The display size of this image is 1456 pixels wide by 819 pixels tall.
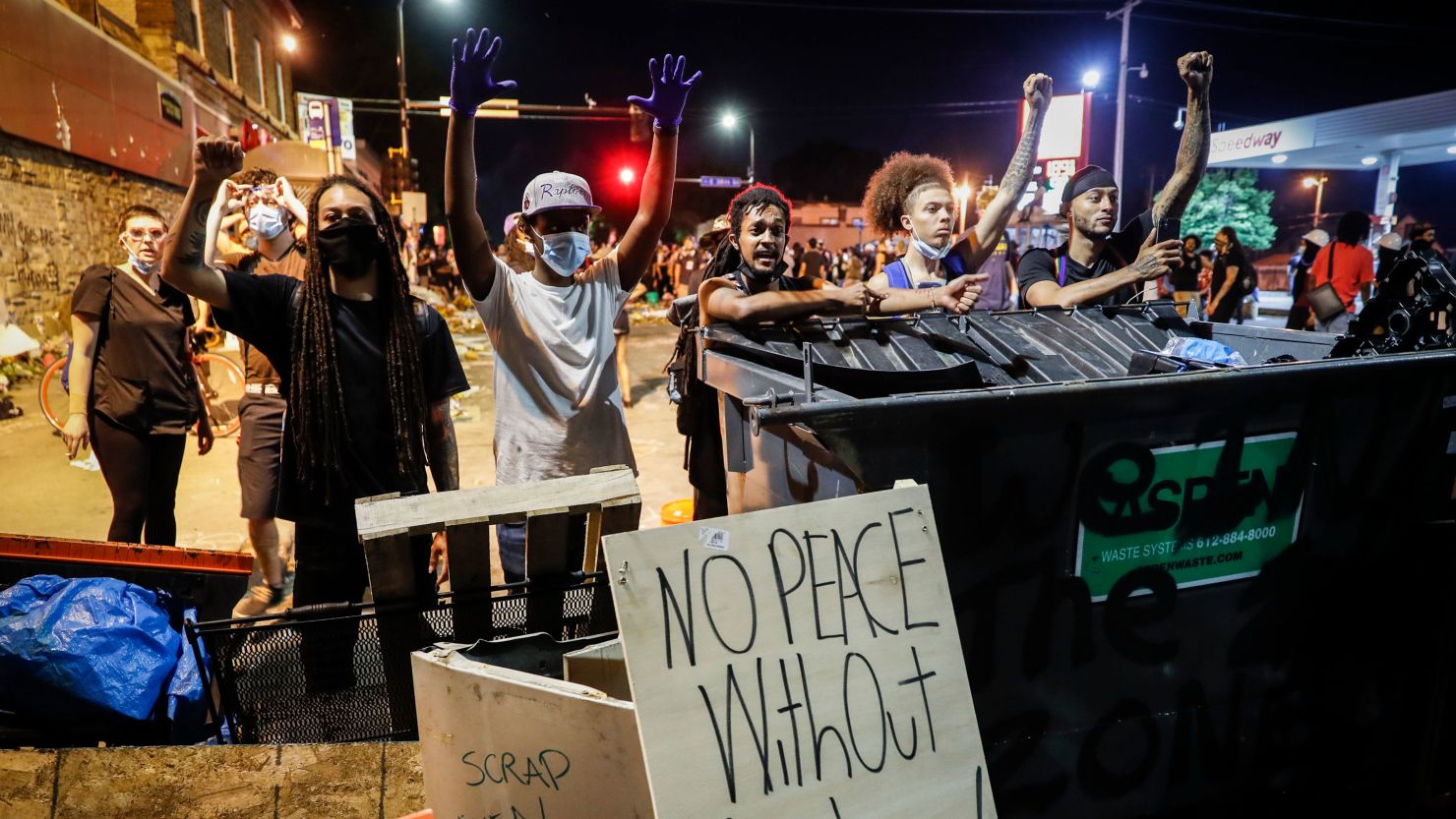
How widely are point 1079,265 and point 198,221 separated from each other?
3619mm

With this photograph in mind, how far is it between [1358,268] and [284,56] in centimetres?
3119

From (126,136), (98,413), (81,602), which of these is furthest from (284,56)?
(81,602)

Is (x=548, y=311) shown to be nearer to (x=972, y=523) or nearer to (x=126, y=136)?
(x=972, y=523)

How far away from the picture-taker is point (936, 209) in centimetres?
391

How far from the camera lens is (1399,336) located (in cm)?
262

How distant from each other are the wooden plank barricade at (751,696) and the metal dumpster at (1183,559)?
0.27 m

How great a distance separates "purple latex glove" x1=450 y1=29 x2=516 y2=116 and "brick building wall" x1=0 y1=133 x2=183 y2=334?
1039cm

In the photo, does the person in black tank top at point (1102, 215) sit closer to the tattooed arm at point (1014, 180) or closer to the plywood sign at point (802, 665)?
the tattooed arm at point (1014, 180)

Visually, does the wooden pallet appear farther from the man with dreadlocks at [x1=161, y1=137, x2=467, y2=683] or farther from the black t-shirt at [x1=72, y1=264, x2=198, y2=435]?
the black t-shirt at [x1=72, y1=264, x2=198, y2=435]

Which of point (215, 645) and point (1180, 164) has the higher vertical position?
point (1180, 164)

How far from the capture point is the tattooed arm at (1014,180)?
4.08 m

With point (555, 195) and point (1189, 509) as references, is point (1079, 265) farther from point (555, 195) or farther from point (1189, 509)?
point (555, 195)

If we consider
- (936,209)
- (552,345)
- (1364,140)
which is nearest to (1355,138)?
(1364,140)

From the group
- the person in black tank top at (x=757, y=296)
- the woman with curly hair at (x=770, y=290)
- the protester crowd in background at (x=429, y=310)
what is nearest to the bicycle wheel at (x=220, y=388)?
the protester crowd in background at (x=429, y=310)
